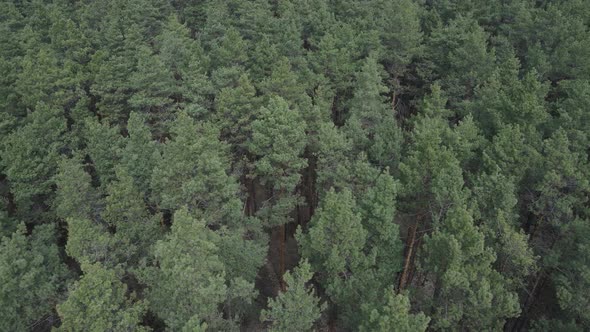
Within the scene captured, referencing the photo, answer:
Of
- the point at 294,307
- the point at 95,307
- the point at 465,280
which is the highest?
the point at 465,280

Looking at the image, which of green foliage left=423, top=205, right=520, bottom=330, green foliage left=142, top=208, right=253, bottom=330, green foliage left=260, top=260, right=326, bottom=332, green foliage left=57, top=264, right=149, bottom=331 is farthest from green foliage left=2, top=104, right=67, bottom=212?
green foliage left=423, top=205, right=520, bottom=330

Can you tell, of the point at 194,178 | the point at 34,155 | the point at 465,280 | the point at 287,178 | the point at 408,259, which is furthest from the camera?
the point at 34,155

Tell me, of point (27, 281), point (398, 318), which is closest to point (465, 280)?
point (398, 318)

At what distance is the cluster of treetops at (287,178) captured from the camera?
2083cm

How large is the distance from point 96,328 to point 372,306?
444 inches

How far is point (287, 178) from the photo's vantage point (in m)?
25.6

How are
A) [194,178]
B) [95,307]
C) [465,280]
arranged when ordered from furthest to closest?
[194,178]
[465,280]
[95,307]

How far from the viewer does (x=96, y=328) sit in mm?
18359

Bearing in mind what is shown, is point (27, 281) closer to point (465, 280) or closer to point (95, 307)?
point (95, 307)

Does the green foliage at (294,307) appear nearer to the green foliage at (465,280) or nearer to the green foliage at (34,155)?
the green foliage at (465,280)

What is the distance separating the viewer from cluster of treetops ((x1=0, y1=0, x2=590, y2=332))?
68.3 feet

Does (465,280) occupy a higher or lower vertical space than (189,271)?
lower

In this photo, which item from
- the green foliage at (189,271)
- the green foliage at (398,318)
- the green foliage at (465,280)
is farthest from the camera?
the green foliage at (465,280)

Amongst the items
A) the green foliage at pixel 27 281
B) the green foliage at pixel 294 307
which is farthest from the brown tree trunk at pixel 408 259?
the green foliage at pixel 27 281
